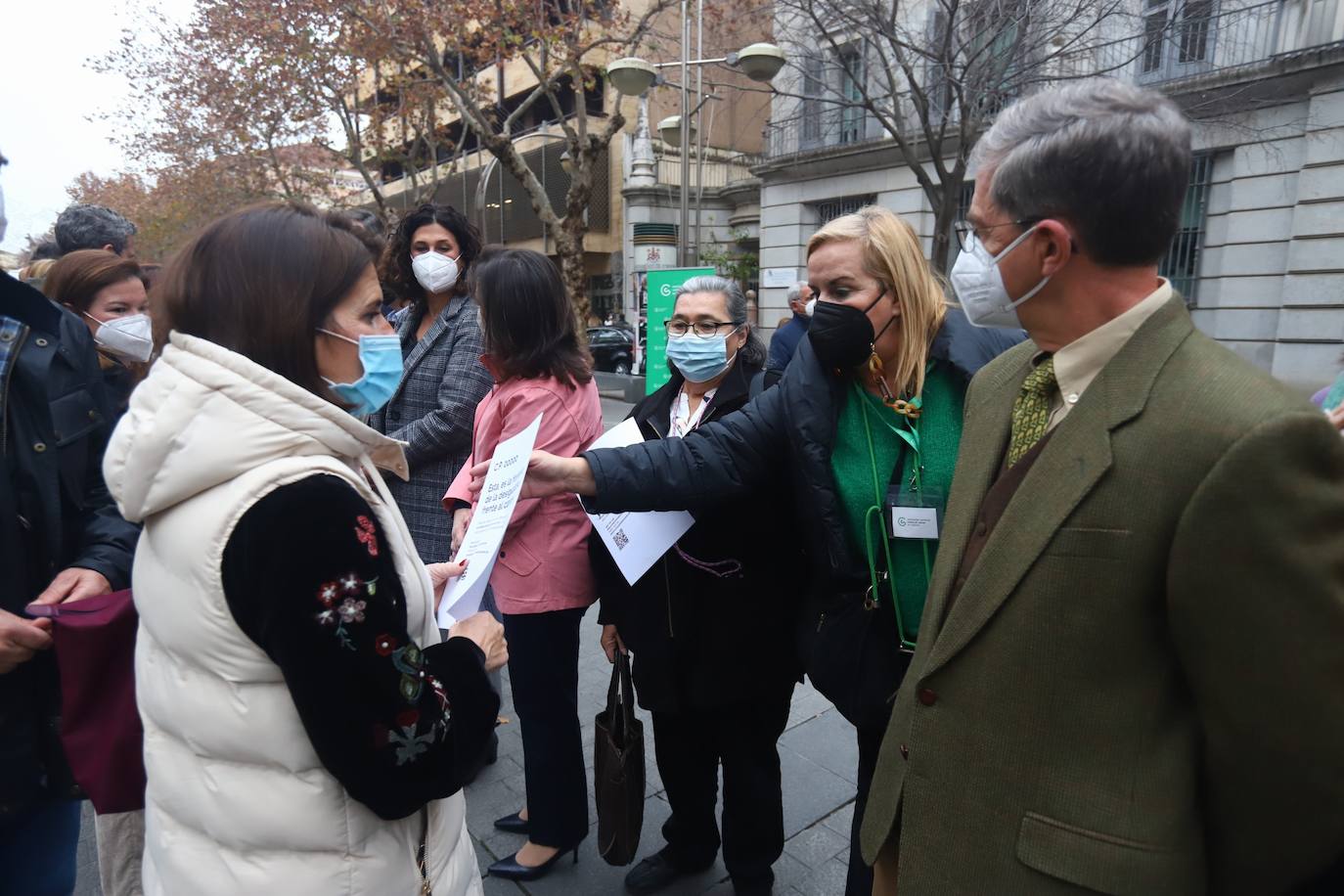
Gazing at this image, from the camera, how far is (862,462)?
1.86 m

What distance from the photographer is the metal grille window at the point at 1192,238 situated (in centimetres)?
1186

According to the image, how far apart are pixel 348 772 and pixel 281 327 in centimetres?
69

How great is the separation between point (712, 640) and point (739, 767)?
17.0 inches

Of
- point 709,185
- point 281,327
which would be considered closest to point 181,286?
point 281,327

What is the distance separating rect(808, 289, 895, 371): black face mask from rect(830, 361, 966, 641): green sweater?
11 centimetres

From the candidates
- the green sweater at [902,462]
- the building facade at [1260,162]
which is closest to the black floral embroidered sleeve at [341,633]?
the green sweater at [902,462]

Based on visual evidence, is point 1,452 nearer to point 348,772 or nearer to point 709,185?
point 348,772

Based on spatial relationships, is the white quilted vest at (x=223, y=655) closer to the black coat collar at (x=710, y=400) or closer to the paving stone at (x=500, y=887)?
the black coat collar at (x=710, y=400)

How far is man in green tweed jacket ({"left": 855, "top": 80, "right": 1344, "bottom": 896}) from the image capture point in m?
0.98

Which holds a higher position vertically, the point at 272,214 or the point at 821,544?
the point at 272,214

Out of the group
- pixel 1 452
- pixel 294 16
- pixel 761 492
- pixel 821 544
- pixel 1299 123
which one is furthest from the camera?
pixel 294 16

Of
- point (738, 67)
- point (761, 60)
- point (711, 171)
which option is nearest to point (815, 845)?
point (761, 60)

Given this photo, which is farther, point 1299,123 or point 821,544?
point 1299,123

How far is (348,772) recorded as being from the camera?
1.15 m
